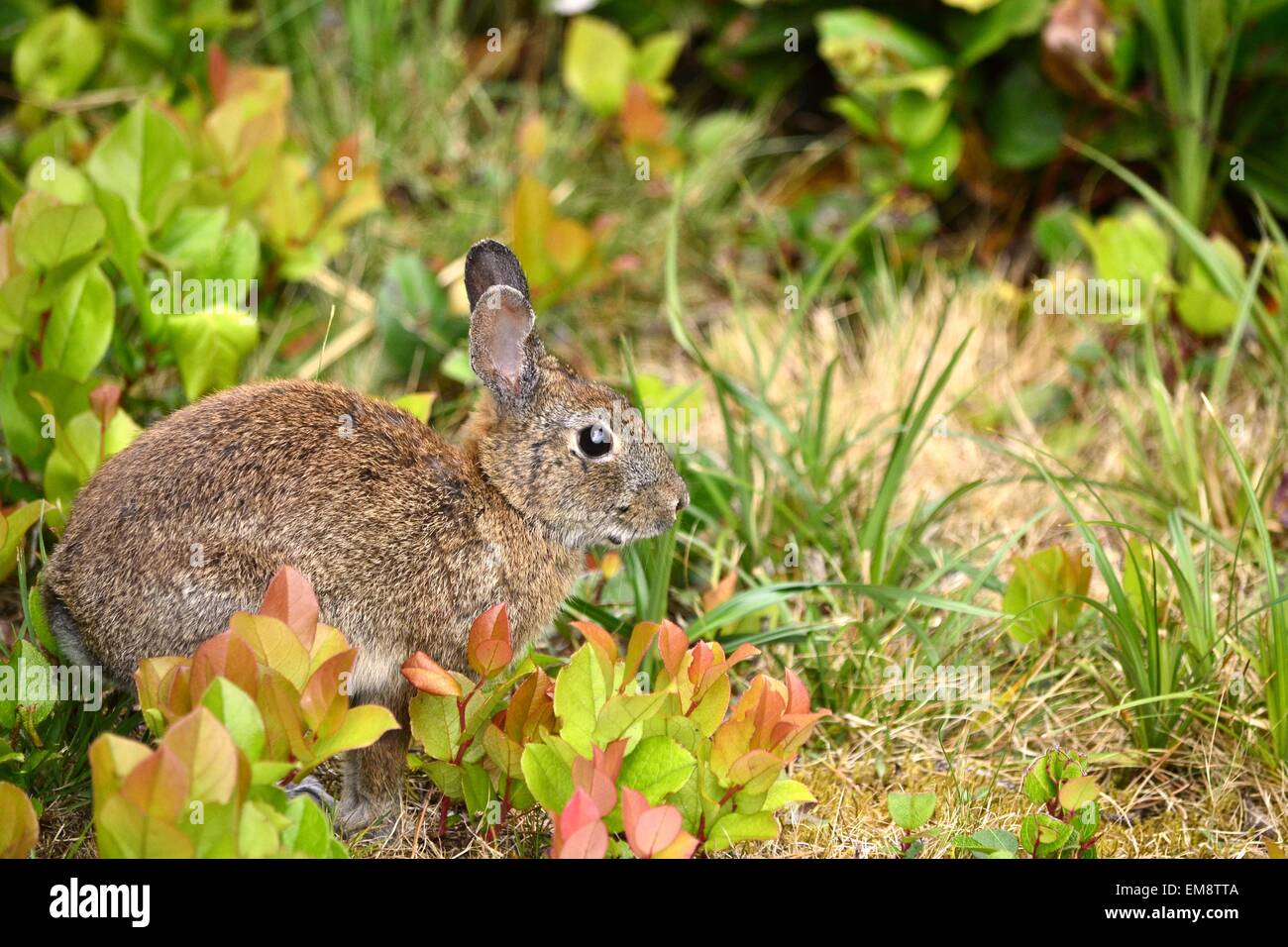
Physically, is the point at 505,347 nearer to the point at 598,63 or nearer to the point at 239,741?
the point at 239,741

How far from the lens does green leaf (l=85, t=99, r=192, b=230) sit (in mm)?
4848

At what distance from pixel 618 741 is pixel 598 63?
4324 millimetres

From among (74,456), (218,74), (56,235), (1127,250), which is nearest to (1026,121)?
(1127,250)

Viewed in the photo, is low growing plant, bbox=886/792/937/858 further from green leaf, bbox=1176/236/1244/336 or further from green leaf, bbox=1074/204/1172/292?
green leaf, bbox=1074/204/1172/292

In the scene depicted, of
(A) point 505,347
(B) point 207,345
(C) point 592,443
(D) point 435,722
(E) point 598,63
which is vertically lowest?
(D) point 435,722

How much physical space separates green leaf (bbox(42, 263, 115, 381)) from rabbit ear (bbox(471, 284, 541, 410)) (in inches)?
50.5

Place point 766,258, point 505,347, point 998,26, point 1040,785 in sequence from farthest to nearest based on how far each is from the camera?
1. point 766,258
2. point 998,26
3. point 505,347
4. point 1040,785

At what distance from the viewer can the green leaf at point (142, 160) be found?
15.9 feet

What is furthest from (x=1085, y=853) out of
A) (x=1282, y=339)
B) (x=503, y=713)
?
(x=1282, y=339)

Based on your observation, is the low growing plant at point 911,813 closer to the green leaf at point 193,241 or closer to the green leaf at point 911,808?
the green leaf at point 911,808

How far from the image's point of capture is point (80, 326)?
14.3ft

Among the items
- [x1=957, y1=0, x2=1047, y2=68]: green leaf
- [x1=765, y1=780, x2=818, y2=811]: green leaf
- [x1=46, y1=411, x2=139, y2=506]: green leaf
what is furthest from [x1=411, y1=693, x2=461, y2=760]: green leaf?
[x1=957, y1=0, x2=1047, y2=68]: green leaf

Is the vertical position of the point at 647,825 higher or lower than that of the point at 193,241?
lower

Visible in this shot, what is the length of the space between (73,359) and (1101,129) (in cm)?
447
